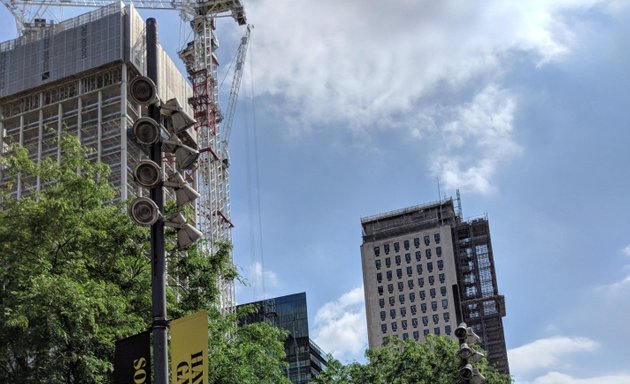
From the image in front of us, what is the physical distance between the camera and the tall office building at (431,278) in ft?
502

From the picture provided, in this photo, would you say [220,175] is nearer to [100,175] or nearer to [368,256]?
[368,256]

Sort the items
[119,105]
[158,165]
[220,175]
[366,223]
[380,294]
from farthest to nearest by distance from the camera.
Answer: [366,223] → [380,294] → [220,175] → [119,105] → [158,165]

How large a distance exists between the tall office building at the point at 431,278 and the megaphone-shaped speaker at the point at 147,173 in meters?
140

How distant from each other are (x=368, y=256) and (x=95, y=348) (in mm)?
142767


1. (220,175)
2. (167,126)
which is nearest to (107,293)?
(167,126)

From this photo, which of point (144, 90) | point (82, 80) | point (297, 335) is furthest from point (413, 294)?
point (144, 90)

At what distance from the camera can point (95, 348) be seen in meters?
20.9

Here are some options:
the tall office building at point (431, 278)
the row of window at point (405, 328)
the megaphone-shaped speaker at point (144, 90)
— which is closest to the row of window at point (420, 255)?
the tall office building at point (431, 278)

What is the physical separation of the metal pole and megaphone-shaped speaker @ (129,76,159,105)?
0.24 m

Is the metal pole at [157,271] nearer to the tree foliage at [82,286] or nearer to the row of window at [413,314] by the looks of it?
the tree foliage at [82,286]

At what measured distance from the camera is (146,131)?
42.3 feet

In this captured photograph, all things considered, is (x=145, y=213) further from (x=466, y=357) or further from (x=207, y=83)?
(x=207, y=83)

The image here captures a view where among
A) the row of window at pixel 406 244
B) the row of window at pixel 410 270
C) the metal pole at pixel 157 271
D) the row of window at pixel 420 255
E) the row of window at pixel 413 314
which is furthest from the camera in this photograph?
the row of window at pixel 406 244

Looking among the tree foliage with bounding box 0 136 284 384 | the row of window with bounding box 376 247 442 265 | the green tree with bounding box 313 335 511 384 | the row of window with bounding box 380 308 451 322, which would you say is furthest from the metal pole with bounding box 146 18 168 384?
the row of window with bounding box 376 247 442 265
